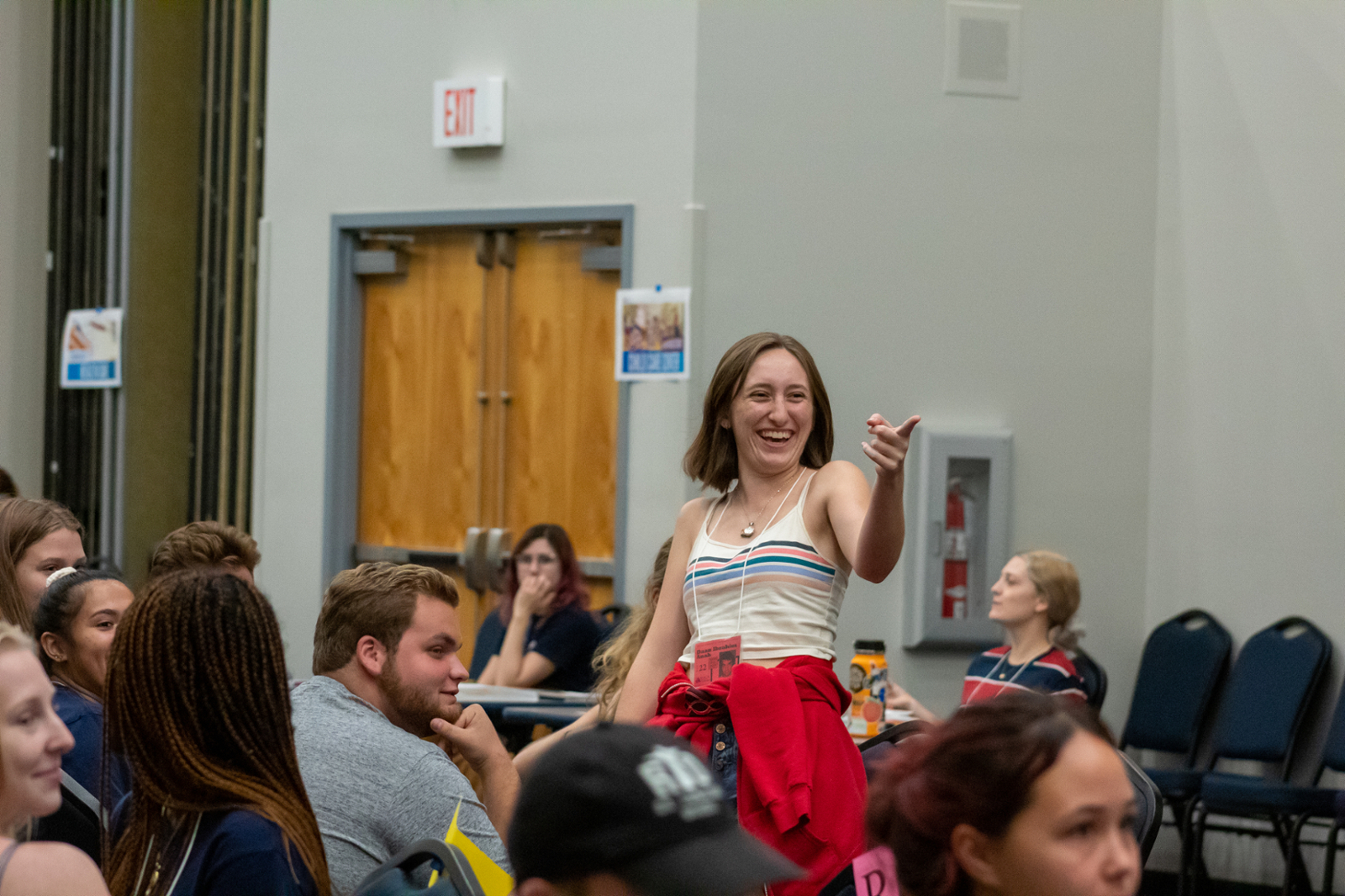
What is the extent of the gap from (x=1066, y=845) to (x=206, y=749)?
3.00 ft

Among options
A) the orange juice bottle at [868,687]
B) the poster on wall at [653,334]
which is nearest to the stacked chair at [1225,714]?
the orange juice bottle at [868,687]

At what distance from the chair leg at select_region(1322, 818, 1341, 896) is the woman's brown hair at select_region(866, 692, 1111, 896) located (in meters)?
3.20

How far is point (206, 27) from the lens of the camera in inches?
262

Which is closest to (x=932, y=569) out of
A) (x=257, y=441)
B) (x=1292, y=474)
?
(x=1292, y=474)

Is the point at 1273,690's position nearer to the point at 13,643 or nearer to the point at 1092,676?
the point at 1092,676

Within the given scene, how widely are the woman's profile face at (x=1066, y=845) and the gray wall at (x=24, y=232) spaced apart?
21.3 feet

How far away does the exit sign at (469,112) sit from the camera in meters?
5.46

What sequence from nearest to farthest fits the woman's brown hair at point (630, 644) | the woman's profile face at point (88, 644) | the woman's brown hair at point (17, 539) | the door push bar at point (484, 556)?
1. the woman's profile face at point (88, 644)
2. the woman's brown hair at point (17, 539)
3. the woman's brown hair at point (630, 644)
4. the door push bar at point (484, 556)

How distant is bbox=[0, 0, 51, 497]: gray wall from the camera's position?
6594 millimetres

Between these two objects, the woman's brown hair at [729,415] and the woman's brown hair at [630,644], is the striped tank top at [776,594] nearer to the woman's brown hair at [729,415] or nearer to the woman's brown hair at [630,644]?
the woman's brown hair at [729,415]

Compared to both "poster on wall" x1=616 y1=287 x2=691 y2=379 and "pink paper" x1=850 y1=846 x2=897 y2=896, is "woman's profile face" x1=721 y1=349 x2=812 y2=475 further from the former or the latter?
"poster on wall" x1=616 y1=287 x2=691 y2=379

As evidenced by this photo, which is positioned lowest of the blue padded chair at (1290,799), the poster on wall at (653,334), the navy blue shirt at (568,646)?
Result: the blue padded chair at (1290,799)

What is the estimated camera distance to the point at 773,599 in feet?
6.97

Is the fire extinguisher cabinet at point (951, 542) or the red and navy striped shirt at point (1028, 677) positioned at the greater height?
the fire extinguisher cabinet at point (951, 542)
